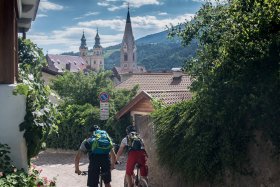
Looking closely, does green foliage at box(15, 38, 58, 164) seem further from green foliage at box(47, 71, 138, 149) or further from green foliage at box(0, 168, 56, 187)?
green foliage at box(47, 71, 138, 149)

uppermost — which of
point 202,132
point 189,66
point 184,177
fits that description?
point 189,66

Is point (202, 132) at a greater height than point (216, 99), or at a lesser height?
lesser

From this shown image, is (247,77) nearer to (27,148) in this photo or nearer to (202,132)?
(202,132)

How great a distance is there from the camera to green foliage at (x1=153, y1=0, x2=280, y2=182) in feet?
22.1

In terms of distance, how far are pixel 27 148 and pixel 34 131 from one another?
28 centimetres

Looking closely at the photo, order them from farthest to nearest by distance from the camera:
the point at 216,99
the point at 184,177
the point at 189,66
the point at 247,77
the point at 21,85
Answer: the point at 189,66
the point at 184,177
the point at 216,99
the point at 247,77
the point at 21,85

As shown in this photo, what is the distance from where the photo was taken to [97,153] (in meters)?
7.51

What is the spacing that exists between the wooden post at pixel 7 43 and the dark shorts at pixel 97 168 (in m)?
2.81

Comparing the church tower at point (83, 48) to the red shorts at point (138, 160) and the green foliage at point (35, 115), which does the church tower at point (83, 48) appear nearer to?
the red shorts at point (138, 160)

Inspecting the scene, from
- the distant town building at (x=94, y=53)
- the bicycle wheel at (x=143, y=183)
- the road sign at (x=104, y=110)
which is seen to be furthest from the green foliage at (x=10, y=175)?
the distant town building at (x=94, y=53)

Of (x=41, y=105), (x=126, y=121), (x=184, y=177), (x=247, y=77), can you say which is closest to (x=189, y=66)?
(x=184, y=177)

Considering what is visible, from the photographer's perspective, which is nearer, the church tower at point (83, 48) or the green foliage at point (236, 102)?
the green foliage at point (236, 102)

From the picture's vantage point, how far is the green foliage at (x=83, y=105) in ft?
66.6

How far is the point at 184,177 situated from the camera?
860cm
